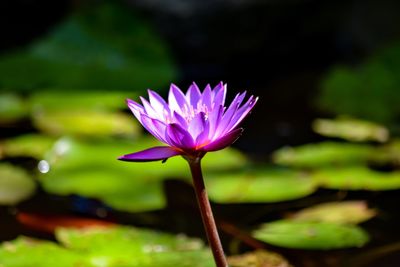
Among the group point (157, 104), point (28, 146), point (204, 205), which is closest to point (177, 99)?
point (157, 104)

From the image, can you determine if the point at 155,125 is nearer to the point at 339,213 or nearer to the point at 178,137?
the point at 178,137

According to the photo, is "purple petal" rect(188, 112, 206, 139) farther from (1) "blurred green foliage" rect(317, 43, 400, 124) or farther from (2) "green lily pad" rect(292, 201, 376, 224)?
(1) "blurred green foliage" rect(317, 43, 400, 124)

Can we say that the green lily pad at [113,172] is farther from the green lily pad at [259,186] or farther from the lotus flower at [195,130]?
the lotus flower at [195,130]

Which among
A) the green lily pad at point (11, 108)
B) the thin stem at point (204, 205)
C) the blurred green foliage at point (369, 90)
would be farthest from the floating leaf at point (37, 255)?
the blurred green foliage at point (369, 90)

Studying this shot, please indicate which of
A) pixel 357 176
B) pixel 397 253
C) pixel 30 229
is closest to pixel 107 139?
pixel 30 229

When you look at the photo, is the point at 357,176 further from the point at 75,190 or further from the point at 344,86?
the point at 344,86

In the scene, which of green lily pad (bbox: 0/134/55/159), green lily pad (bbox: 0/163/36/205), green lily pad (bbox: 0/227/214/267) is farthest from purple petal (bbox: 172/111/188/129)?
green lily pad (bbox: 0/134/55/159)

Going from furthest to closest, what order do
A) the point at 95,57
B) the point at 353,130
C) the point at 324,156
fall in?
the point at 95,57 < the point at 353,130 < the point at 324,156
